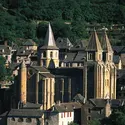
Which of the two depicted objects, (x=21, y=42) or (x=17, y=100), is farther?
(x=21, y=42)

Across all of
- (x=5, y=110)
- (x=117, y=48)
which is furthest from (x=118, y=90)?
(x=117, y=48)

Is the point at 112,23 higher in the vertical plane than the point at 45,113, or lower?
higher

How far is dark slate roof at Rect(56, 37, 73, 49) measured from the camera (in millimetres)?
116000

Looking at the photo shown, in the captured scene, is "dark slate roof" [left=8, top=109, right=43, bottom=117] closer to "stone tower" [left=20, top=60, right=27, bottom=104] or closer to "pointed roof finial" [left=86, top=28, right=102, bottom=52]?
"stone tower" [left=20, top=60, right=27, bottom=104]

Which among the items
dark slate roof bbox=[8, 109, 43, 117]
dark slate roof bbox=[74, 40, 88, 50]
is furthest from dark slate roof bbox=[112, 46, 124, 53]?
dark slate roof bbox=[8, 109, 43, 117]

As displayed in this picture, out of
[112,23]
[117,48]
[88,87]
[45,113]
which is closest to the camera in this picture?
[45,113]

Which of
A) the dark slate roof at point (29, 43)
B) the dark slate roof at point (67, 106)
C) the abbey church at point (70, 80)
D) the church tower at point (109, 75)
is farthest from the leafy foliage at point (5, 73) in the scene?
the dark slate roof at point (29, 43)

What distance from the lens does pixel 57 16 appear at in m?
136

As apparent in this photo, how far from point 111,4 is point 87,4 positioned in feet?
10.2

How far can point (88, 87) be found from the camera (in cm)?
9438

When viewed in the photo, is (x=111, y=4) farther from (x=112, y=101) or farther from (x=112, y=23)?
(x=112, y=101)

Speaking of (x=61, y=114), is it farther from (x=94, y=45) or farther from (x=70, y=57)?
(x=70, y=57)

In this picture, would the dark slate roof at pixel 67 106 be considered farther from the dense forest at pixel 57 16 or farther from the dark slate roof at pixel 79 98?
the dense forest at pixel 57 16

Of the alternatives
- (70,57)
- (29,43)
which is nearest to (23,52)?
(29,43)
